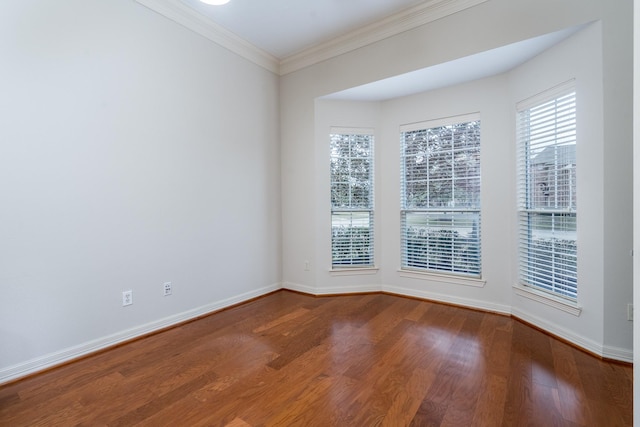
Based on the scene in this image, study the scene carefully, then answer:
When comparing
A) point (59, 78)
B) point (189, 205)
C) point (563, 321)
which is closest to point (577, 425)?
point (563, 321)

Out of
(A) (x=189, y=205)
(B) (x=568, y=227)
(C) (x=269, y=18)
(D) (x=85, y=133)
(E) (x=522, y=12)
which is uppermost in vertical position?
(C) (x=269, y=18)

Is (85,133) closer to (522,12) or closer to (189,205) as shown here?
(189,205)

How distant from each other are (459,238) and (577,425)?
2.04m

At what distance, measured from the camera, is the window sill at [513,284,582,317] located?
2439 mm

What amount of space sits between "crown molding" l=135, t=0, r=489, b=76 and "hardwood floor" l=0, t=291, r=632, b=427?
294 centimetres

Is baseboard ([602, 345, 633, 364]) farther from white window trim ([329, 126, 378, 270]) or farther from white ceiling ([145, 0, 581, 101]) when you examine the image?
white ceiling ([145, 0, 581, 101])

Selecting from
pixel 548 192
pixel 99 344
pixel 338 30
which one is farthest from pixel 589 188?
pixel 99 344

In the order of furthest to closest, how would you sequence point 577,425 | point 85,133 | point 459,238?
point 459,238, point 85,133, point 577,425

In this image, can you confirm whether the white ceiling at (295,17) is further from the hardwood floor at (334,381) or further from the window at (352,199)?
the hardwood floor at (334,381)

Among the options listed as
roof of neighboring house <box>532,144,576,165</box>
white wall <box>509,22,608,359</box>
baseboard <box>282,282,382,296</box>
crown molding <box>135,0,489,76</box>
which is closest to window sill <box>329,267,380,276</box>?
baseboard <box>282,282,382,296</box>

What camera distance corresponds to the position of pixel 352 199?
3877 millimetres

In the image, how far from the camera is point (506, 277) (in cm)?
312

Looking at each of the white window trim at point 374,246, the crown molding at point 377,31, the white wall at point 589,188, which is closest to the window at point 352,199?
the white window trim at point 374,246

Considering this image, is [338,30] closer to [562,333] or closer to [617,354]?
[562,333]
